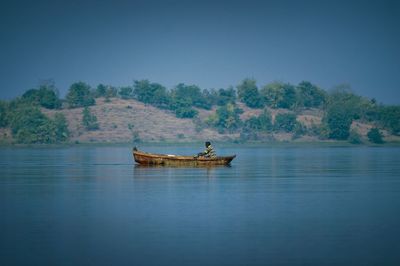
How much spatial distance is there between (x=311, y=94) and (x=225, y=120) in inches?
1273

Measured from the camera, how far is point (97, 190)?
137ft

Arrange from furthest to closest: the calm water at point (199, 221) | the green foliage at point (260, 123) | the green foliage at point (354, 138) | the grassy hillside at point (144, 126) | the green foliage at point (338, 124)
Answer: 1. the green foliage at point (260, 123)
2. the green foliage at point (338, 124)
3. the green foliage at point (354, 138)
4. the grassy hillside at point (144, 126)
5. the calm water at point (199, 221)

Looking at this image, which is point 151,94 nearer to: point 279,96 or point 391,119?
point 279,96

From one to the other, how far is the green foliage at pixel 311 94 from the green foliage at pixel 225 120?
79.2ft

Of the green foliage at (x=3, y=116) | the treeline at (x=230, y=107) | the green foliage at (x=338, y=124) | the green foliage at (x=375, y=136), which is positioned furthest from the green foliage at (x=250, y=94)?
the green foliage at (x=3, y=116)

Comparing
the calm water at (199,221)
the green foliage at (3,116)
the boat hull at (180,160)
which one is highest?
the green foliage at (3,116)

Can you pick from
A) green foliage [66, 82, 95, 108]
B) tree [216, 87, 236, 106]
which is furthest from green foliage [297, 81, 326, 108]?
green foliage [66, 82, 95, 108]

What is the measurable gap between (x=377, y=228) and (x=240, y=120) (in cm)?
13706

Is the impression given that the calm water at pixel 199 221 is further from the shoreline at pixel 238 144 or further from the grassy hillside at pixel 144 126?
the grassy hillside at pixel 144 126

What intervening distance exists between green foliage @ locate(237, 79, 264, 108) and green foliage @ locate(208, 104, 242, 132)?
49.1 ft

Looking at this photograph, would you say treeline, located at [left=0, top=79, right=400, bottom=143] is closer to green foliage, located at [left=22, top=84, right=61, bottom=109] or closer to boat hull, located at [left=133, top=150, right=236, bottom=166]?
green foliage, located at [left=22, top=84, right=61, bottom=109]

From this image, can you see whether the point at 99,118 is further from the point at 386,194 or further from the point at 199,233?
the point at 199,233

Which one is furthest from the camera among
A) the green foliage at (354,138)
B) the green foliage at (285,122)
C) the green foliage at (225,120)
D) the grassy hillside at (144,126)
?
the green foliage at (225,120)

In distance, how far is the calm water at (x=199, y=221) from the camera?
74.9ft
